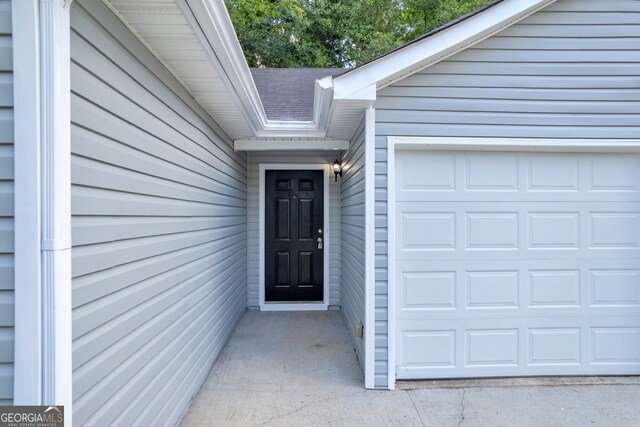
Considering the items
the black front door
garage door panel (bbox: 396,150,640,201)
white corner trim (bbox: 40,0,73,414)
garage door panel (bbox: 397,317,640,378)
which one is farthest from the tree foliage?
white corner trim (bbox: 40,0,73,414)

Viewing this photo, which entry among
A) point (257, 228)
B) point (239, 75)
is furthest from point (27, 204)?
point (257, 228)

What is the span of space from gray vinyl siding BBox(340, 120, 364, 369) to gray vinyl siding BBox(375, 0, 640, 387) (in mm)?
288

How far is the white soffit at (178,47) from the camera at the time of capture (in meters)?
1.55

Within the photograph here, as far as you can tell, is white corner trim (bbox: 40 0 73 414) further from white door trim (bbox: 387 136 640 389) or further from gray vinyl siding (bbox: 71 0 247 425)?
white door trim (bbox: 387 136 640 389)

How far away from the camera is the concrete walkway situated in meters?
2.40

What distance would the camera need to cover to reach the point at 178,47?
6.25 feet

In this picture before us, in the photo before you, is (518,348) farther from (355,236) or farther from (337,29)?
(337,29)

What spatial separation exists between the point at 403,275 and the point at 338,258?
7.03 feet

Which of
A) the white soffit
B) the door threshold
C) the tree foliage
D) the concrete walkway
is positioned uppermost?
the tree foliage

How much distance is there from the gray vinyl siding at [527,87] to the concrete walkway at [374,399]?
35 cm

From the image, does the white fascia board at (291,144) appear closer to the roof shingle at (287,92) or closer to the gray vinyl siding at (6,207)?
the roof shingle at (287,92)

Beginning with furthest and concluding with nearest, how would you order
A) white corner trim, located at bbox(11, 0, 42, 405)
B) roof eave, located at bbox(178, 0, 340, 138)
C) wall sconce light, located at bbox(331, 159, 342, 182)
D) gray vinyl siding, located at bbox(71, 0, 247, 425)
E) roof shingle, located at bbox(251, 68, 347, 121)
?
1. wall sconce light, located at bbox(331, 159, 342, 182)
2. roof shingle, located at bbox(251, 68, 347, 121)
3. roof eave, located at bbox(178, 0, 340, 138)
4. gray vinyl siding, located at bbox(71, 0, 247, 425)
5. white corner trim, located at bbox(11, 0, 42, 405)

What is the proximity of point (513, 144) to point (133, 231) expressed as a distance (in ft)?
9.28

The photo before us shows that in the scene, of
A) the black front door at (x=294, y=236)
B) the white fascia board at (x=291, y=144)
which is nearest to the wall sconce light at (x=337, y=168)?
the black front door at (x=294, y=236)
